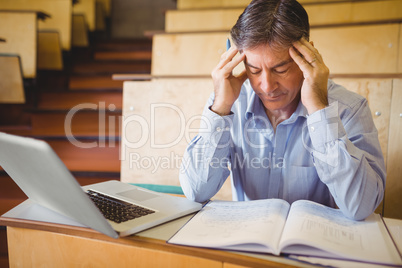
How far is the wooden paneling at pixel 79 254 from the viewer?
1.33 feet

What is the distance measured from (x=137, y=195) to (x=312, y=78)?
40 centimetres

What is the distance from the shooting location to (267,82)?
0.63 m

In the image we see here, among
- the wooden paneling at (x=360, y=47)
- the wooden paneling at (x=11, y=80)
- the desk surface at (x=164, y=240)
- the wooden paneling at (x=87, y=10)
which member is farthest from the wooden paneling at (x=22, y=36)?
the desk surface at (x=164, y=240)

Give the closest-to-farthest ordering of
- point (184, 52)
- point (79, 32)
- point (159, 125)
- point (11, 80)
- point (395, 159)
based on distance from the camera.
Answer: point (395, 159)
point (159, 125)
point (184, 52)
point (11, 80)
point (79, 32)

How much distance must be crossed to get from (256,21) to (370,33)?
0.93 meters

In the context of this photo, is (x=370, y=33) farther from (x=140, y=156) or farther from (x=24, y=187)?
(x=24, y=187)

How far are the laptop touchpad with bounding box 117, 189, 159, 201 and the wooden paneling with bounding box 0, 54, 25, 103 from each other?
1.58 metres

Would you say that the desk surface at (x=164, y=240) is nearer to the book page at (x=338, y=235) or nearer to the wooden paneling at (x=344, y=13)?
the book page at (x=338, y=235)

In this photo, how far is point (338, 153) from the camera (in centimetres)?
54

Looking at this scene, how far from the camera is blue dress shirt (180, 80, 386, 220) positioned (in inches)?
21.3

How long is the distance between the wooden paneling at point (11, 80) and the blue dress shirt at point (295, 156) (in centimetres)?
155

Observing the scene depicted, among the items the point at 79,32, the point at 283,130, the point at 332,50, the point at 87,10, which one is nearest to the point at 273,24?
the point at 283,130

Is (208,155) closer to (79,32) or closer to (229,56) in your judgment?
(229,56)

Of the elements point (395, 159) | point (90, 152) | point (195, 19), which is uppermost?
point (195, 19)
